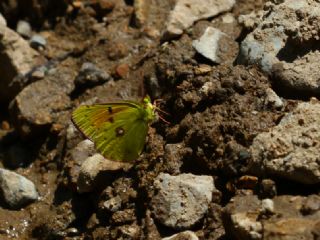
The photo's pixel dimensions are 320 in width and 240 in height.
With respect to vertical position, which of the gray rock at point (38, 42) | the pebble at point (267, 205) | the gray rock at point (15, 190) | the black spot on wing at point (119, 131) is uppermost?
the pebble at point (267, 205)

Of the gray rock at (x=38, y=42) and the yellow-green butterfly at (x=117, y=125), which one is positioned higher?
the yellow-green butterfly at (x=117, y=125)

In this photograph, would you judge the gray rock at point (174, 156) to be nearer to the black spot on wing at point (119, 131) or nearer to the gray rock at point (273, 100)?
the black spot on wing at point (119, 131)

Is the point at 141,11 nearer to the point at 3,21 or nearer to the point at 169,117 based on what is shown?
the point at 3,21

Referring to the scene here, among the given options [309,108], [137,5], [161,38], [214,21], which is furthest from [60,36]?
[309,108]

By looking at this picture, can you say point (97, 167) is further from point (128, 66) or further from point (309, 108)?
point (309, 108)

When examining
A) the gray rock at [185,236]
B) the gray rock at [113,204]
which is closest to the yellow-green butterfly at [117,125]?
the gray rock at [113,204]

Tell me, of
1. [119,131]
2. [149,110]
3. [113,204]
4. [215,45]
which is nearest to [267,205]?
[113,204]

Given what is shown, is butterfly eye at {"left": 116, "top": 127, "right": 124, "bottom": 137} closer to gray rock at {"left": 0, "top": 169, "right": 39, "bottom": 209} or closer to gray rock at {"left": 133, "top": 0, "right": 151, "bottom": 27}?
gray rock at {"left": 0, "top": 169, "right": 39, "bottom": 209}
